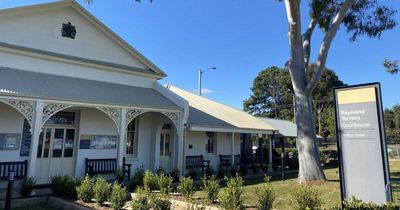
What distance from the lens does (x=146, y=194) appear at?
24.1ft

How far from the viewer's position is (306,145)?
13.6 meters

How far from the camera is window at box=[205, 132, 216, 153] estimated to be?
63.8 ft

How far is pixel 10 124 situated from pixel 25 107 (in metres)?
1.82

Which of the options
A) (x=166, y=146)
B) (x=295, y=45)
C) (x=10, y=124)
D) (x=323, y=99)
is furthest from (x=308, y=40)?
(x=323, y=99)

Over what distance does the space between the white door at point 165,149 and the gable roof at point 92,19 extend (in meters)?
3.13

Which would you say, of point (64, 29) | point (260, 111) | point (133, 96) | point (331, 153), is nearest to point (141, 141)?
point (133, 96)

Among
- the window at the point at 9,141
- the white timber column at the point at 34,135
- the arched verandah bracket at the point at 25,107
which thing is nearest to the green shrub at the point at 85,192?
the white timber column at the point at 34,135

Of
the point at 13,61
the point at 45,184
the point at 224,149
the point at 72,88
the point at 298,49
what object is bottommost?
the point at 45,184

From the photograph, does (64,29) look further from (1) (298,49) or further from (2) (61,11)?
(1) (298,49)

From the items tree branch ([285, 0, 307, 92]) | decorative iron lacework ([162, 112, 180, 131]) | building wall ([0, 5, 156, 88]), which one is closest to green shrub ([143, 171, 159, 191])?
decorative iron lacework ([162, 112, 180, 131])

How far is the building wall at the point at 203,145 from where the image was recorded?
18.0 meters

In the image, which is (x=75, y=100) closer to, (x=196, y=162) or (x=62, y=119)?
(x=62, y=119)

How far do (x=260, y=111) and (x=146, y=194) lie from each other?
5858 centimetres

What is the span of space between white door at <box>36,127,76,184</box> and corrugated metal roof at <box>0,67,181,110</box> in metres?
1.93
